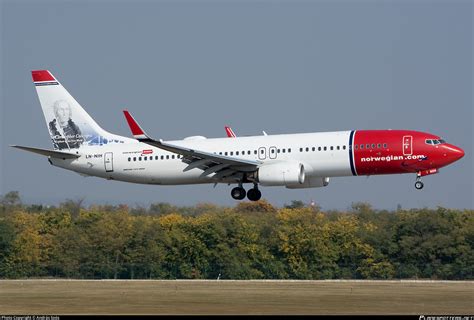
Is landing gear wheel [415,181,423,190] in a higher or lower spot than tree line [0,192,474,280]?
higher

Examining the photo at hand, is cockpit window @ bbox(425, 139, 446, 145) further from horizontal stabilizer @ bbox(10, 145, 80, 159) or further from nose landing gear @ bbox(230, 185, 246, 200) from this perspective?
horizontal stabilizer @ bbox(10, 145, 80, 159)

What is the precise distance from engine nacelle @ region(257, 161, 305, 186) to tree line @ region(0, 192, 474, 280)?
2896 centimetres

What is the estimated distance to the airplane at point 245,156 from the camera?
68500mm

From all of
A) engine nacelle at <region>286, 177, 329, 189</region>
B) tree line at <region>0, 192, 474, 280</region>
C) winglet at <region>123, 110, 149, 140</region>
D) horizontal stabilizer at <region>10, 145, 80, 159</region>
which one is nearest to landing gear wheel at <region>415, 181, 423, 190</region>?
engine nacelle at <region>286, 177, 329, 189</region>

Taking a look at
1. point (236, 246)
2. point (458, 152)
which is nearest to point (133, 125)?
point (458, 152)

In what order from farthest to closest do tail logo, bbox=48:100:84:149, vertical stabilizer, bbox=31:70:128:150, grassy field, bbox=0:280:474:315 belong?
tail logo, bbox=48:100:84:149, vertical stabilizer, bbox=31:70:128:150, grassy field, bbox=0:280:474:315

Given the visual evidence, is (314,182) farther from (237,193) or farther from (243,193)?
(237,193)

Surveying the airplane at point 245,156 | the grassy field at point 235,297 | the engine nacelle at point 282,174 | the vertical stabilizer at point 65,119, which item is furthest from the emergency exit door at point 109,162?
the engine nacelle at point 282,174

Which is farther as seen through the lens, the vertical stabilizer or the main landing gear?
the vertical stabilizer

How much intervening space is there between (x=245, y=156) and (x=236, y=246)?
3468 cm

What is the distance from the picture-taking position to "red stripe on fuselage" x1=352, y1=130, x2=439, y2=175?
6825 cm

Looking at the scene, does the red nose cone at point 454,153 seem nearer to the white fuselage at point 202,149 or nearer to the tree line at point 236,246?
the white fuselage at point 202,149

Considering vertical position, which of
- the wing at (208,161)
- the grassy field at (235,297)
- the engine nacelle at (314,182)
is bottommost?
the grassy field at (235,297)

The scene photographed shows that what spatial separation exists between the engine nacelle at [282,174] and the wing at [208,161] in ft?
2.68
